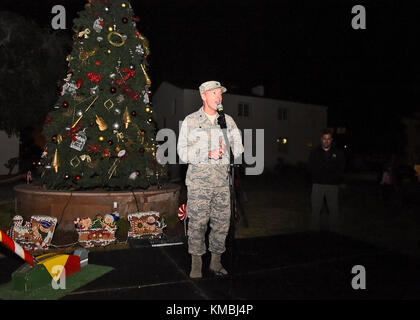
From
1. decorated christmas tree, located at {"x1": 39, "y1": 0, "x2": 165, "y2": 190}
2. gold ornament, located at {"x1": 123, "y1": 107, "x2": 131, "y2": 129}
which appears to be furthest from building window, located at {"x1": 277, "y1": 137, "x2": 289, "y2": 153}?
gold ornament, located at {"x1": 123, "y1": 107, "x2": 131, "y2": 129}

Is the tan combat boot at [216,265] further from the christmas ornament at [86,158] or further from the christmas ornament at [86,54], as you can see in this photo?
the christmas ornament at [86,54]

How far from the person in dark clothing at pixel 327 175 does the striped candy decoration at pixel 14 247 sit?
5059 millimetres

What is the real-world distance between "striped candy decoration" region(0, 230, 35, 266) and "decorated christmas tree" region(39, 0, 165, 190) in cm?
294

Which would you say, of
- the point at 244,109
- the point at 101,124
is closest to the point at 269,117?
the point at 244,109

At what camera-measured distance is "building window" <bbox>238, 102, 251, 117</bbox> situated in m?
30.4

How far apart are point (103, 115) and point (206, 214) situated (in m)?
3.85

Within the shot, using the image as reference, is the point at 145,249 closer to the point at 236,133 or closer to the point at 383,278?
the point at 236,133

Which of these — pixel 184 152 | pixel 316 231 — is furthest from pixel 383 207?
pixel 184 152

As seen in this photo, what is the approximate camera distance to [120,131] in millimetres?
7004

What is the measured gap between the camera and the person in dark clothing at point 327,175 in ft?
22.1

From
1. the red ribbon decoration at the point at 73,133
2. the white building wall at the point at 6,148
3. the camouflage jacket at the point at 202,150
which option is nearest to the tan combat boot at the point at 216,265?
the camouflage jacket at the point at 202,150

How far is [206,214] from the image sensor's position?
409 cm

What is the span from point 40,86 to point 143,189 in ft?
56.4

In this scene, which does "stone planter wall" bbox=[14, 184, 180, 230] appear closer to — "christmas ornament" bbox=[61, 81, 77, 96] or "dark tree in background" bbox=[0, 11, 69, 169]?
"christmas ornament" bbox=[61, 81, 77, 96]
